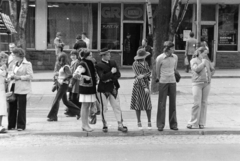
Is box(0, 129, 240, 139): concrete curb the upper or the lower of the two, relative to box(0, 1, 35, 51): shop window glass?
lower

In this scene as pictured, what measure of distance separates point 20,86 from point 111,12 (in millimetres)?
15436

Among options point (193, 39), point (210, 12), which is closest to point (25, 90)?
point (193, 39)

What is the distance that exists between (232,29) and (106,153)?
61.1 ft

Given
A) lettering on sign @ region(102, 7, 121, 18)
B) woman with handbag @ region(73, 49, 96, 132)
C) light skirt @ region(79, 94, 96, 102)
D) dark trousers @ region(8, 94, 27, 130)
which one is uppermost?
lettering on sign @ region(102, 7, 121, 18)

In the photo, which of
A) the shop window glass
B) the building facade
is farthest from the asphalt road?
the shop window glass

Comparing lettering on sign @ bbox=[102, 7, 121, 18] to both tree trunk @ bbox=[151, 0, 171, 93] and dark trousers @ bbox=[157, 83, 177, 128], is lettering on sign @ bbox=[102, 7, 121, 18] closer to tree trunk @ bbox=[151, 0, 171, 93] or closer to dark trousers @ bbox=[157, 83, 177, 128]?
tree trunk @ bbox=[151, 0, 171, 93]

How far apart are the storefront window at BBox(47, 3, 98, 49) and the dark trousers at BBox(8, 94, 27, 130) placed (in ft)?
48.0

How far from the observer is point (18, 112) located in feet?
33.2

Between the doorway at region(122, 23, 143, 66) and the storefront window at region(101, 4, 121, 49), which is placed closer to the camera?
the storefront window at region(101, 4, 121, 49)

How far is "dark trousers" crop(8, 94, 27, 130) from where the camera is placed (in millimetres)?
10039

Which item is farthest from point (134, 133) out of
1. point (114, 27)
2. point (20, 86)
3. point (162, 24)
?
point (114, 27)

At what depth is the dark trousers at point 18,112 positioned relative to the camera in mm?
10039

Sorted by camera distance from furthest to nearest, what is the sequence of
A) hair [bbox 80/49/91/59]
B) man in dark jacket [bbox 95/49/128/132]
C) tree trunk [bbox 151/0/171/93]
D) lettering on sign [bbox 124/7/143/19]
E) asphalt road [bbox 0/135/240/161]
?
lettering on sign [bbox 124/7/143/19] < tree trunk [bbox 151/0/171/93] < hair [bbox 80/49/91/59] < man in dark jacket [bbox 95/49/128/132] < asphalt road [bbox 0/135/240/161]

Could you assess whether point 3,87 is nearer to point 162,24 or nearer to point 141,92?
point 141,92
